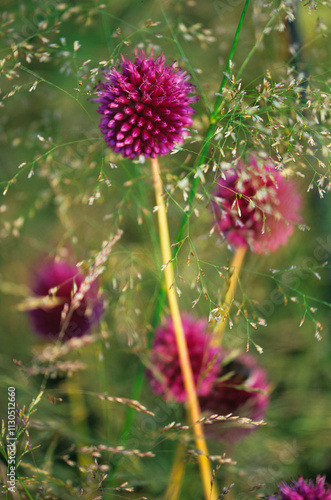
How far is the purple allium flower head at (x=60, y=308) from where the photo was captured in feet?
2.88

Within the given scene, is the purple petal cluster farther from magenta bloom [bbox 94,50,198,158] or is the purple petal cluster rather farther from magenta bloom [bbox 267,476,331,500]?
magenta bloom [bbox 94,50,198,158]

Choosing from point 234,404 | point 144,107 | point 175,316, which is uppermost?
point 144,107

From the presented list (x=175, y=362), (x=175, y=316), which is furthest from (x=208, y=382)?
(x=175, y=316)

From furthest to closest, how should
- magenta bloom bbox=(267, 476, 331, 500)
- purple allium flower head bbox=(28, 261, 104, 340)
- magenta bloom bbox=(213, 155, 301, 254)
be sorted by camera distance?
purple allium flower head bbox=(28, 261, 104, 340)
magenta bloom bbox=(213, 155, 301, 254)
magenta bloom bbox=(267, 476, 331, 500)

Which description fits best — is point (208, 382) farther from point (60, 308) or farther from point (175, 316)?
point (60, 308)

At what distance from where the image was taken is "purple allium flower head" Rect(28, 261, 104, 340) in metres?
0.88

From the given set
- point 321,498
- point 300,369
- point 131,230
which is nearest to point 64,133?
point 131,230

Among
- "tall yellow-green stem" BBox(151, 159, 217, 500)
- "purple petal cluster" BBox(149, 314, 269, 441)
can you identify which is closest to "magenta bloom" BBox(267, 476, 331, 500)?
"tall yellow-green stem" BBox(151, 159, 217, 500)

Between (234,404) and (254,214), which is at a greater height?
(254,214)

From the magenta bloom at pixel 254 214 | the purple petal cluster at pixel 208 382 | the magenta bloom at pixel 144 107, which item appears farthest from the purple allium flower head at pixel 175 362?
the magenta bloom at pixel 144 107

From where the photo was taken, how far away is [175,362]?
0.73 m

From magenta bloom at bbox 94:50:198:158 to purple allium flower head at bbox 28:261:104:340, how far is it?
38 cm

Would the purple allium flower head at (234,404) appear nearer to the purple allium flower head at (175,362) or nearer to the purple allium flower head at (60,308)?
the purple allium flower head at (175,362)

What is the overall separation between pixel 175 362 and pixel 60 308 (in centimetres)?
29
